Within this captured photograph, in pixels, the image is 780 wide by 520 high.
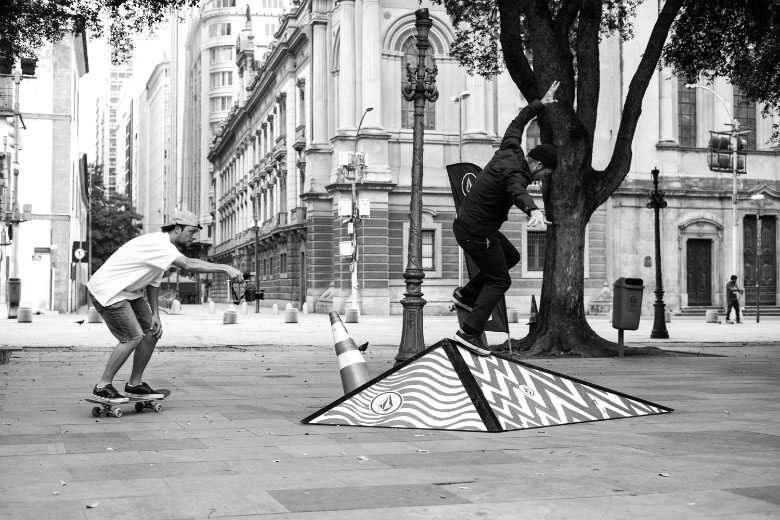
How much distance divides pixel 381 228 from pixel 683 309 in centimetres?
1378

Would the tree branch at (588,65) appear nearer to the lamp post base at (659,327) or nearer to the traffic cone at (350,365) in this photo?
the lamp post base at (659,327)

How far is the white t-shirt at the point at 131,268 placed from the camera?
8516 millimetres

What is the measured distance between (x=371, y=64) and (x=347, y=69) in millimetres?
1276

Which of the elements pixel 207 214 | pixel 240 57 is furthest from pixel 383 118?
pixel 207 214

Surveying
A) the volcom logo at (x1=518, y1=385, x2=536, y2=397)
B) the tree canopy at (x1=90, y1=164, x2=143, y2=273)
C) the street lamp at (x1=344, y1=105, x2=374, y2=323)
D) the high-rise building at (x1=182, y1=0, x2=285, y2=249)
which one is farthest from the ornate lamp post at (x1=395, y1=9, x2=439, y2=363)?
the high-rise building at (x1=182, y1=0, x2=285, y2=249)

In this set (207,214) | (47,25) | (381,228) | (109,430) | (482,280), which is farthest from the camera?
(207,214)

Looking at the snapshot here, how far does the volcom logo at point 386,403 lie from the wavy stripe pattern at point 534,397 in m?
0.62

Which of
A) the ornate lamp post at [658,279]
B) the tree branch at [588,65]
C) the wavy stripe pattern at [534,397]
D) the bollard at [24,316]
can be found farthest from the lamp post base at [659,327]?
the bollard at [24,316]

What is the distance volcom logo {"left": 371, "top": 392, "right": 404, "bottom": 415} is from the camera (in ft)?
26.8

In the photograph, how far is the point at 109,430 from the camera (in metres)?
7.86

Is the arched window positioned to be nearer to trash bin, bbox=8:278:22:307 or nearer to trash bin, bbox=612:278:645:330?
trash bin, bbox=8:278:22:307

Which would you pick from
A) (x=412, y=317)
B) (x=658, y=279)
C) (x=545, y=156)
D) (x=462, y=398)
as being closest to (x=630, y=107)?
(x=412, y=317)

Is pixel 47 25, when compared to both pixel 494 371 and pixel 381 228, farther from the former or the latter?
pixel 381 228

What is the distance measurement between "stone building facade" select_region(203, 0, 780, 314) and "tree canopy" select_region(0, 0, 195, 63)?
25.7 m
